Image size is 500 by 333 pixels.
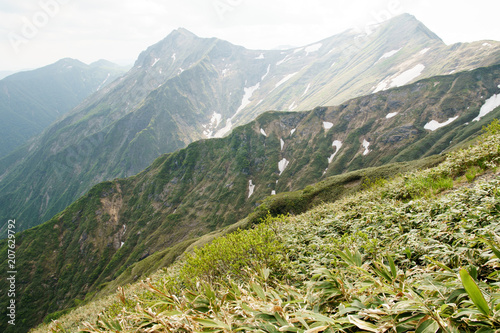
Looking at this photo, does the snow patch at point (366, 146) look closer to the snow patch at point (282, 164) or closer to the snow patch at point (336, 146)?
the snow patch at point (336, 146)

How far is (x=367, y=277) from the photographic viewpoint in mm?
2715

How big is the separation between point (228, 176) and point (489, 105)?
130783 mm

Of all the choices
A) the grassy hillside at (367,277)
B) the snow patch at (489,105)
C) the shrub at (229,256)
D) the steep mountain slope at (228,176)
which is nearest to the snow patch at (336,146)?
the steep mountain slope at (228,176)

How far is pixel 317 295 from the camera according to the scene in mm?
2635

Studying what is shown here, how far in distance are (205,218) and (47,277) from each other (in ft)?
261

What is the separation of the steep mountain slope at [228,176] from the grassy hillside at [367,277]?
10648cm

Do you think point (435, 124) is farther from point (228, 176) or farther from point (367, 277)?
point (367, 277)

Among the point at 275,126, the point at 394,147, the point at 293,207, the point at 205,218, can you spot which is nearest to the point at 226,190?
the point at 205,218

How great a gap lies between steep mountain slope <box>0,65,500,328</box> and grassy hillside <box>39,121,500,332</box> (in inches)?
4192

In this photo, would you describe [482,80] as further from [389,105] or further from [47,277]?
[47,277]

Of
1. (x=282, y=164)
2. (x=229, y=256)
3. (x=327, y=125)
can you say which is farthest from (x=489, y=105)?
(x=229, y=256)

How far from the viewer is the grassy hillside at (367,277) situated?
1.88 meters

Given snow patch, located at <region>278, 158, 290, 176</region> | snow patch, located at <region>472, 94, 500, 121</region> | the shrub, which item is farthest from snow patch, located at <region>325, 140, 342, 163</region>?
the shrub

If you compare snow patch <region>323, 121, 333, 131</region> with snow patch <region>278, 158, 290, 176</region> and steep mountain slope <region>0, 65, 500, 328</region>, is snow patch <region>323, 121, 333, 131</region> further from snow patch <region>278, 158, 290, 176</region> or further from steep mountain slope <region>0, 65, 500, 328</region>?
snow patch <region>278, 158, 290, 176</region>
